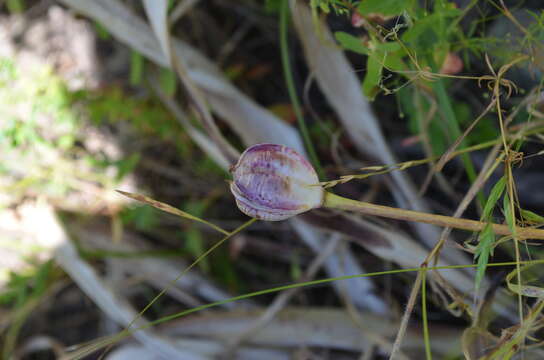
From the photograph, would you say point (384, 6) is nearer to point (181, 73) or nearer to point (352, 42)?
point (352, 42)

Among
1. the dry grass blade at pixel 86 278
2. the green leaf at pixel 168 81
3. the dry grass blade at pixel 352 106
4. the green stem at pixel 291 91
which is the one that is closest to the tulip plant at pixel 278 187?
the green stem at pixel 291 91

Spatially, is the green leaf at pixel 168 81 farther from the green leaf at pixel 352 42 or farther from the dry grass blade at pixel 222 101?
the green leaf at pixel 352 42

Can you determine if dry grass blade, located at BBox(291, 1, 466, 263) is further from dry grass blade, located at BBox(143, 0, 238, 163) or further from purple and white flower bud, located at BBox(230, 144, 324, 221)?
purple and white flower bud, located at BBox(230, 144, 324, 221)

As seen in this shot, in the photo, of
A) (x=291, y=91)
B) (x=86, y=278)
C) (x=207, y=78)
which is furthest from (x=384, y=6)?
(x=86, y=278)

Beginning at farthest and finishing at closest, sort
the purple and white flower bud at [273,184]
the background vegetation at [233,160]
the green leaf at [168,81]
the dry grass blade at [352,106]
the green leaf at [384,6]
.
Answer: the green leaf at [168,81] < the dry grass blade at [352,106] < the background vegetation at [233,160] < the green leaf at [384,6] < the purple and white flower bud at [273,184]

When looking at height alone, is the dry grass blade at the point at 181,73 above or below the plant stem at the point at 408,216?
above

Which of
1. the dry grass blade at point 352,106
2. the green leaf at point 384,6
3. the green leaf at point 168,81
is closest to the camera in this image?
the green leaf at point 384,6

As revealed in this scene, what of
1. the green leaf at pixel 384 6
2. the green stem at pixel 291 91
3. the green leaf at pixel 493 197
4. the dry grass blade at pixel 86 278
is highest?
the green leaf at pixel 384 6

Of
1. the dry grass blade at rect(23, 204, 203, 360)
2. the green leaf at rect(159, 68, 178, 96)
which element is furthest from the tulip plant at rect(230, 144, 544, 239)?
the dry grass blade at rect(23, 204, 203, 360)
